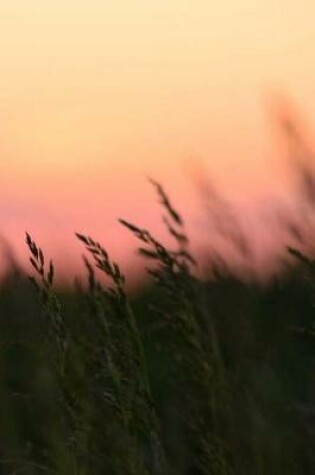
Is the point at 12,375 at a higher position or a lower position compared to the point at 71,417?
higher

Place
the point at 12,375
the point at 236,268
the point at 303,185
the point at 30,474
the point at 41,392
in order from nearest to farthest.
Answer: the point at 303,185 → the point at 236,268 → the point at 41,392 → the point at 30,474 → the point at 12,375

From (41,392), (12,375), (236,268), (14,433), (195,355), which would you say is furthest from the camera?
(12,375)

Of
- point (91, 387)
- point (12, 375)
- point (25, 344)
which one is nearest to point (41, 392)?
point (25, 344)

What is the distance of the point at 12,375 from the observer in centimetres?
662

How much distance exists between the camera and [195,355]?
270 cm

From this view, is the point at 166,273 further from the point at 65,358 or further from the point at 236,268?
the point at 236,268

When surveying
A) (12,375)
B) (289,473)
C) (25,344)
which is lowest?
(289,473)

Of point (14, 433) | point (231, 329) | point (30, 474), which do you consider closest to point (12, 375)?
point (14, 433)

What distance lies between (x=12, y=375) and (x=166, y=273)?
401 centimetres

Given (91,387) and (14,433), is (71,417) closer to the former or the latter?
(91,387)

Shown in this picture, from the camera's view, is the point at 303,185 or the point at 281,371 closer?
the point at 303,185

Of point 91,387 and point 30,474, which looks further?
point 30,474

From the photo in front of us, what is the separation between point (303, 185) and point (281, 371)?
107cm

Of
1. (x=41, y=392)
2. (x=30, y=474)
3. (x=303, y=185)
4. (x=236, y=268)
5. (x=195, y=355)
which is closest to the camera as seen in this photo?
(x=195, y=355)
